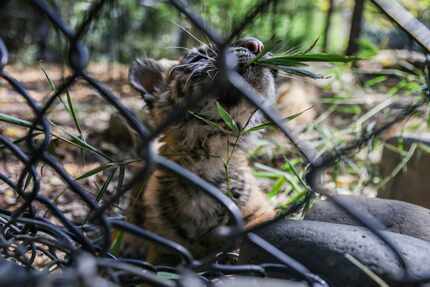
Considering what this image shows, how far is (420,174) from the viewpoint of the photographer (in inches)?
162

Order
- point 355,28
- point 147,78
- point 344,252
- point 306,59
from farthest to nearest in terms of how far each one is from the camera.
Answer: point 355,28
point 147,78
point 306,59
point 344,252

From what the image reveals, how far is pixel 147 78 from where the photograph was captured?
13.3ft

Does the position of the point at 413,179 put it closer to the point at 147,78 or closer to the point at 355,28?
the point at 147,78

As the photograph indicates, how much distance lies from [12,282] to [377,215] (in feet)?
6.85

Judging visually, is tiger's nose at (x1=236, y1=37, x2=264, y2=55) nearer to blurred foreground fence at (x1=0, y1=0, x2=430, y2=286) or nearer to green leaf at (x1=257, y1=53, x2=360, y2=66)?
green leaf at (x1=257, y1=53, x2=360, y2=66)

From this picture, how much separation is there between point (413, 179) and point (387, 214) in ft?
5.03

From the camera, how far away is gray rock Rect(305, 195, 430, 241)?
2.60m

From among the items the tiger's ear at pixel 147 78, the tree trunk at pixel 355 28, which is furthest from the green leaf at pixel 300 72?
the tree trunk at pixel 355 28

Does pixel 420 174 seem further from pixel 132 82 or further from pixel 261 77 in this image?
pixel 132 82

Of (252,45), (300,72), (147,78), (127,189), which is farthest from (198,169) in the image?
(127,189)

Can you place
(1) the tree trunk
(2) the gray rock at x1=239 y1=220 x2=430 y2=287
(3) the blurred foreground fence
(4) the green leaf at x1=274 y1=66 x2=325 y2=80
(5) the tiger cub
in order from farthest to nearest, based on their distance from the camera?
(1) the tree trunk < (5) the tiger cub < (4) the green leaf at x1=274 y1=66 x2=325 y2=80 < (2) the gray rock at x1=239 y1=220 x2=430 y2=287 < (3) the blurred foreground fence

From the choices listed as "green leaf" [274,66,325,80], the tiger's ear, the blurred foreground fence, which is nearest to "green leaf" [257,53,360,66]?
"green leaf" [274,66,325,80]

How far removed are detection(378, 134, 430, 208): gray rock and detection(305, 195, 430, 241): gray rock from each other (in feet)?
4.02

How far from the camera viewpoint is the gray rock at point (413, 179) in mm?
4039
